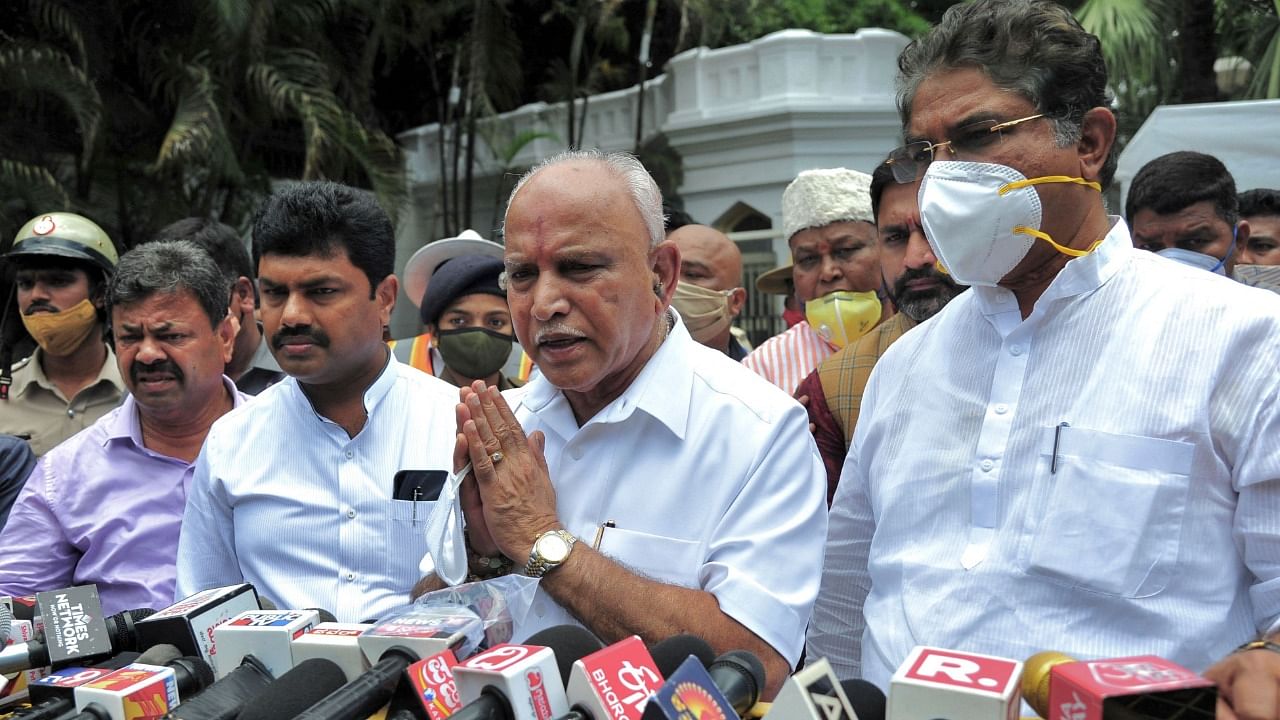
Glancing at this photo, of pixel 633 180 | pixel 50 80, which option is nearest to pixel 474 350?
pixel 633 180

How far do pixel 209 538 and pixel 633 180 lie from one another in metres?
1.58

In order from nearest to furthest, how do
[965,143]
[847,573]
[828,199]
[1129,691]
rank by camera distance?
[1129,691] < [965,143] < [847,573] < [828,199]

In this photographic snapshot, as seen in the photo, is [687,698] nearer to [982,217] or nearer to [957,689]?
[957,689]

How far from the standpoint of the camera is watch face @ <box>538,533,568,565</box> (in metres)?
2.46

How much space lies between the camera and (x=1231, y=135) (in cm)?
654

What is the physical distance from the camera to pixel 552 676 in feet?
5.72

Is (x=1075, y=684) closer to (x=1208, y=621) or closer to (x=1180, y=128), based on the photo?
(x=1208, y=621)

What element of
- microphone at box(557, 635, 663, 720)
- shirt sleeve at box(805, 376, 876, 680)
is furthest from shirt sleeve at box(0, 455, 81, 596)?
microphone at box(557, 635, 663, 720)

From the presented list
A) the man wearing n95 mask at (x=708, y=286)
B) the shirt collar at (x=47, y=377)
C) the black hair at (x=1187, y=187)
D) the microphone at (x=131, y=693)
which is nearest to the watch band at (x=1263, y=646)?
the microphone at (x=131, y=693)

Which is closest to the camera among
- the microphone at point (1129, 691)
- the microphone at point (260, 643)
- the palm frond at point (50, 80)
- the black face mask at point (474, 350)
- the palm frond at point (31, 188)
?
the microphone at point (1129, 691)

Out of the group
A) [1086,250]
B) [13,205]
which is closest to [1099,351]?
[1086,250]

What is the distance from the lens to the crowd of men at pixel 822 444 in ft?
7.14

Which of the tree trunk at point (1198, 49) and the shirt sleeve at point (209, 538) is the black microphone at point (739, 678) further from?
the tree trunk at point (1198, 49)

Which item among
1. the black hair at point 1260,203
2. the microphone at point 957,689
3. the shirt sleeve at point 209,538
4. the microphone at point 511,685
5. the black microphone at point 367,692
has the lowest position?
the shirt sleeve at point 209,538
